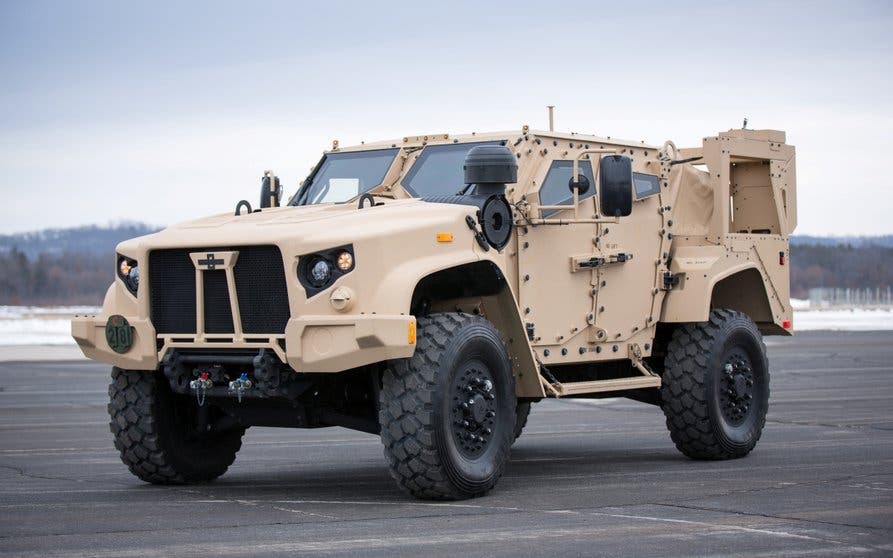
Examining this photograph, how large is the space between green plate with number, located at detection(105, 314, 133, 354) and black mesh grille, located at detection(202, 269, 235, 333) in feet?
2.22

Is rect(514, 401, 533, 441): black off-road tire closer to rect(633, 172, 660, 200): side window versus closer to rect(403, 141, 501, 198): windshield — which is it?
rect(633, 172, 660, 200): side window

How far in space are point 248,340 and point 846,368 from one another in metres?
19.2

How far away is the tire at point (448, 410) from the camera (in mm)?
9570

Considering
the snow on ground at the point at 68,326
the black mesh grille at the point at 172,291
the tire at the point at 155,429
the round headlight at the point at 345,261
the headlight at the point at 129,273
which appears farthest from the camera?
the snow on ground at the point at 68,326

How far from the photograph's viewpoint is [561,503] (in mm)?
9734

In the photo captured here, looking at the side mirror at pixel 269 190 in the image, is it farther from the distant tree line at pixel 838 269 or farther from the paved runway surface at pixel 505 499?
the distant tree line at pixel 838 269

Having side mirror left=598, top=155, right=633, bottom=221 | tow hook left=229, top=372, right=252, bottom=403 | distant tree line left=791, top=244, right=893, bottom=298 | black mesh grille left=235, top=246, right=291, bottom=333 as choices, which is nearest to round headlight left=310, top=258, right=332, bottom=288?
black mesh grille left=235, top=246, right=291, bottom=333

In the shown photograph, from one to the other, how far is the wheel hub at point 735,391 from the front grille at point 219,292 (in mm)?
4885

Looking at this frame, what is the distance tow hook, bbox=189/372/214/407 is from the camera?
10.0 m

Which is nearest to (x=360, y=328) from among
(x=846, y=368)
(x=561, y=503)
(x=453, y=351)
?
(x=453, y=351)

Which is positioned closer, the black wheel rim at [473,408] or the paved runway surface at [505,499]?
the paved runway surface at [505,499]

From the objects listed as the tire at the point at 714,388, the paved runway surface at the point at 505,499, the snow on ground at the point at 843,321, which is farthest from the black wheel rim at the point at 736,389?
the snow on ground at the point at 843,321

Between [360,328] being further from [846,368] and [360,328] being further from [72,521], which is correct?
[846,368]

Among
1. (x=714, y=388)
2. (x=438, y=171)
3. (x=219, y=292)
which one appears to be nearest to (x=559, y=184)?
(x=438, y=171)
